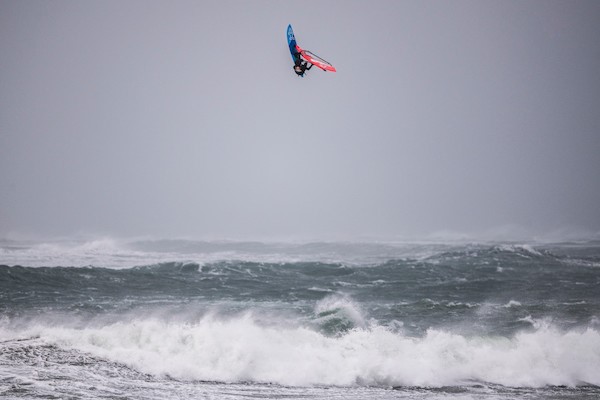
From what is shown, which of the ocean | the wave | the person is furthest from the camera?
the person

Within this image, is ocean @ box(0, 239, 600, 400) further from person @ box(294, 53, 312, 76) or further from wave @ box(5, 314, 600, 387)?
person @ box(294, 53, 312, 76)

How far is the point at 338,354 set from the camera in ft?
39.0

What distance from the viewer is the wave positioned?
10.7 m

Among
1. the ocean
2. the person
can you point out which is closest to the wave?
the ocean

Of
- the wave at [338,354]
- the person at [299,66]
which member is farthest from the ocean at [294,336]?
the person at [299,66]

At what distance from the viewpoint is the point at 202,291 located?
21.3m

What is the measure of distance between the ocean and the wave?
0.04 m

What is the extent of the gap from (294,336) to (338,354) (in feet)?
6.11

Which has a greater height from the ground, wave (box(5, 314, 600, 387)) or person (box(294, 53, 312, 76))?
person (box(294, 53, 312, 76))

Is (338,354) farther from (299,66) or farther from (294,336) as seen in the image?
(299,66)

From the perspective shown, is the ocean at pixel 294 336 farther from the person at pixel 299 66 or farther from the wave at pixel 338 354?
A: the person at pixel 299 66

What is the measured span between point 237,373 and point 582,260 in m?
32.1

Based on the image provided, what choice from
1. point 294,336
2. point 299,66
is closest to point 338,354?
point 294,336

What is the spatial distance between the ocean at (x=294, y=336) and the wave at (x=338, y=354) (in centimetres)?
4
